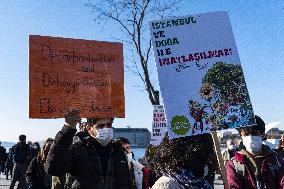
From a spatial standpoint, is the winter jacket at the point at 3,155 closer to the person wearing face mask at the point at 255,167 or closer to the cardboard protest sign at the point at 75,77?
the cardboard protest sign at the point at 75,77

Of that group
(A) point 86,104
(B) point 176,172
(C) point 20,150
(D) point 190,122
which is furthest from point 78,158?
(C) point 20,150

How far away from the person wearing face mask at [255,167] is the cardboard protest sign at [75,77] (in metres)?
1.40

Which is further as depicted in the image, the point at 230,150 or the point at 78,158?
the point at 230,150

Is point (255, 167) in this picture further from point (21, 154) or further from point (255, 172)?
point (21, 154)

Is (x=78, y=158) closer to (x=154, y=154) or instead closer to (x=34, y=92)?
(x=34, y=92)

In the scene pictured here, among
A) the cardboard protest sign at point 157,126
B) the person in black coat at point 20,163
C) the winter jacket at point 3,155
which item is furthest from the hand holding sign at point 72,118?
the winter jacket at point 3,155

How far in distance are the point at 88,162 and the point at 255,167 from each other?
1630 millimetres

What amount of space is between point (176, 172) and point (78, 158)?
2016 millimetres

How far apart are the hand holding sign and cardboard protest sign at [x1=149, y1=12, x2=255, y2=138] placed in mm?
1257

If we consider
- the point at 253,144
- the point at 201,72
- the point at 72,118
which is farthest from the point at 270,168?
the point at 72,118

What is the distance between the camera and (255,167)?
5.33 metres

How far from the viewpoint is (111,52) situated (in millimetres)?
5988

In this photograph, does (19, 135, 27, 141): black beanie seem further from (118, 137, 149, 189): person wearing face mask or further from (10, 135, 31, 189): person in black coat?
(118, 137, 149, 189): person wearing face mask

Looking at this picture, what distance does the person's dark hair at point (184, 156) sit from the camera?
3463 millimetres
